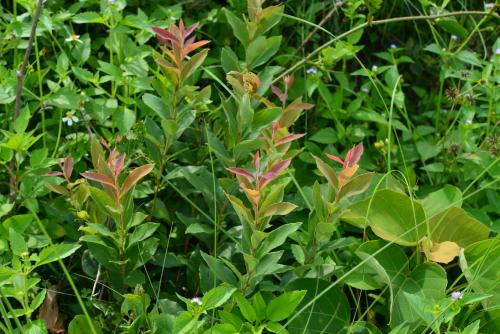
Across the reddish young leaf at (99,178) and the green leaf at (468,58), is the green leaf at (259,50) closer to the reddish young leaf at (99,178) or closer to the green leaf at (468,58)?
the reddish young leaf at (99,178)

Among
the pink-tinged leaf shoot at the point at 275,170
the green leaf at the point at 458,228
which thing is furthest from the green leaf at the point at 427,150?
the pink-tinged leaf shoot at the point at 275,170

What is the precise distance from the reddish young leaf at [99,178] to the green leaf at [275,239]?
302 millimetres

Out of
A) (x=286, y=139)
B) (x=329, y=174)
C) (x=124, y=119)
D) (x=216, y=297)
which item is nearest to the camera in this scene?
(x=216, y=297)

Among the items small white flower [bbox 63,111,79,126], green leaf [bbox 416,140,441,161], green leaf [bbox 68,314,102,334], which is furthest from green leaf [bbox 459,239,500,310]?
small white flower [bbox 63,111,79,126]

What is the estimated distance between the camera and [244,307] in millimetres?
1389

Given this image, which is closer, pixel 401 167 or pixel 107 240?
pixel 107 240

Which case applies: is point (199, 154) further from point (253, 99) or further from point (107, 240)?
point (107, 240)

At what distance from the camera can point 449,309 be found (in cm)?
139

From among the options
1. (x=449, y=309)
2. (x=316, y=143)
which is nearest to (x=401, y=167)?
(x=316, y=143)

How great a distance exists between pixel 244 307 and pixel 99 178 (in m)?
0.36

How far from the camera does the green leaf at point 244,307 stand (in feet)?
4.55

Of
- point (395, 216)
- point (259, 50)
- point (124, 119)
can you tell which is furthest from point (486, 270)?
point (124, 119)

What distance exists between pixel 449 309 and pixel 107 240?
0.68 m

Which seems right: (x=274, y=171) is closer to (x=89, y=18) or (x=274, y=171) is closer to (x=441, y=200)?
(x=441, y=200)
